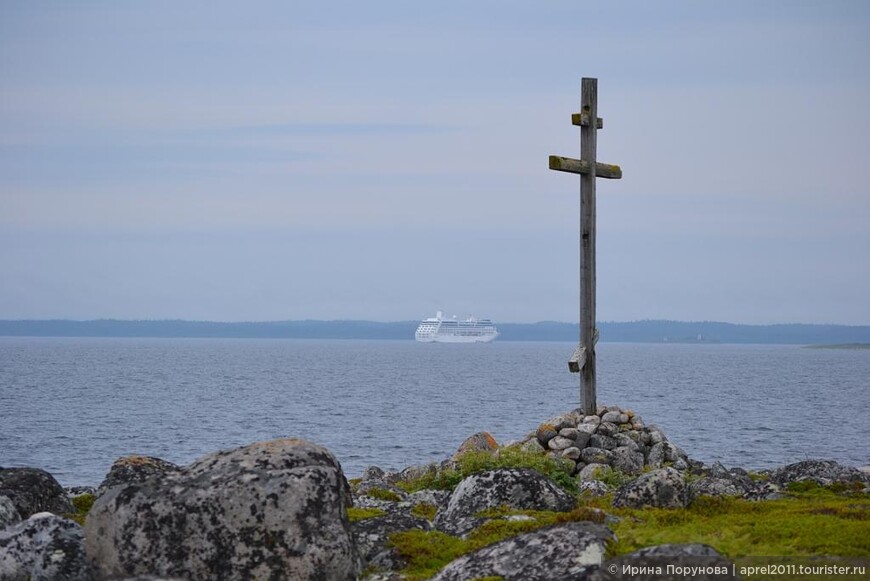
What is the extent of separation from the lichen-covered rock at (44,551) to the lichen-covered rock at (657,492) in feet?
24.5

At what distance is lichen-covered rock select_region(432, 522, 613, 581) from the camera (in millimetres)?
10242

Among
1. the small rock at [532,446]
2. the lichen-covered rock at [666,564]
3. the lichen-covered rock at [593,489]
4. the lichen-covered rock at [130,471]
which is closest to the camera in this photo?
the lichen-covered rock at [666,564]

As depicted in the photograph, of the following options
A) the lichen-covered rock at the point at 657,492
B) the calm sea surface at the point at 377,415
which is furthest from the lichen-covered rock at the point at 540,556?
the calm sea surface at the point at 377,415

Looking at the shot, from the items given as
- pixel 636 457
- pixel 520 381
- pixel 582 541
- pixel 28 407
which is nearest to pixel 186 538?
pixel 582 541

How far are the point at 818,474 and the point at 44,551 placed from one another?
14.1 metres

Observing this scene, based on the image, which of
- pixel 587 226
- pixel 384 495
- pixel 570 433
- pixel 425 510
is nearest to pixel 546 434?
pixel 570 433

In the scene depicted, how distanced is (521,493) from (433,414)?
185 feet

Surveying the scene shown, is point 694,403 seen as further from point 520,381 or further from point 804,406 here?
point 520,381

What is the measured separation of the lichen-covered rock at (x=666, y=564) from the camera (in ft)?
30.1

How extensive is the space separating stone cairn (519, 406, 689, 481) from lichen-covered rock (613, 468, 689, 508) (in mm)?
6963

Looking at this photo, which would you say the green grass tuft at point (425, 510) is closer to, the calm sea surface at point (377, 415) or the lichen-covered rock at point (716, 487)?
the lichen-covered rock at point (716, 487)

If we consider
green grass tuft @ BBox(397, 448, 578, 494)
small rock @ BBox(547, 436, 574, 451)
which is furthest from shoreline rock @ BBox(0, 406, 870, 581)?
small rock @ BBox(547, 436, 574, 451)

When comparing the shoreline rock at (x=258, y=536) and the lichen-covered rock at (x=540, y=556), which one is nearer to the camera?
the lichen-covered rock at (x=540, y=556)

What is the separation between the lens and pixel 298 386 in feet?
341
